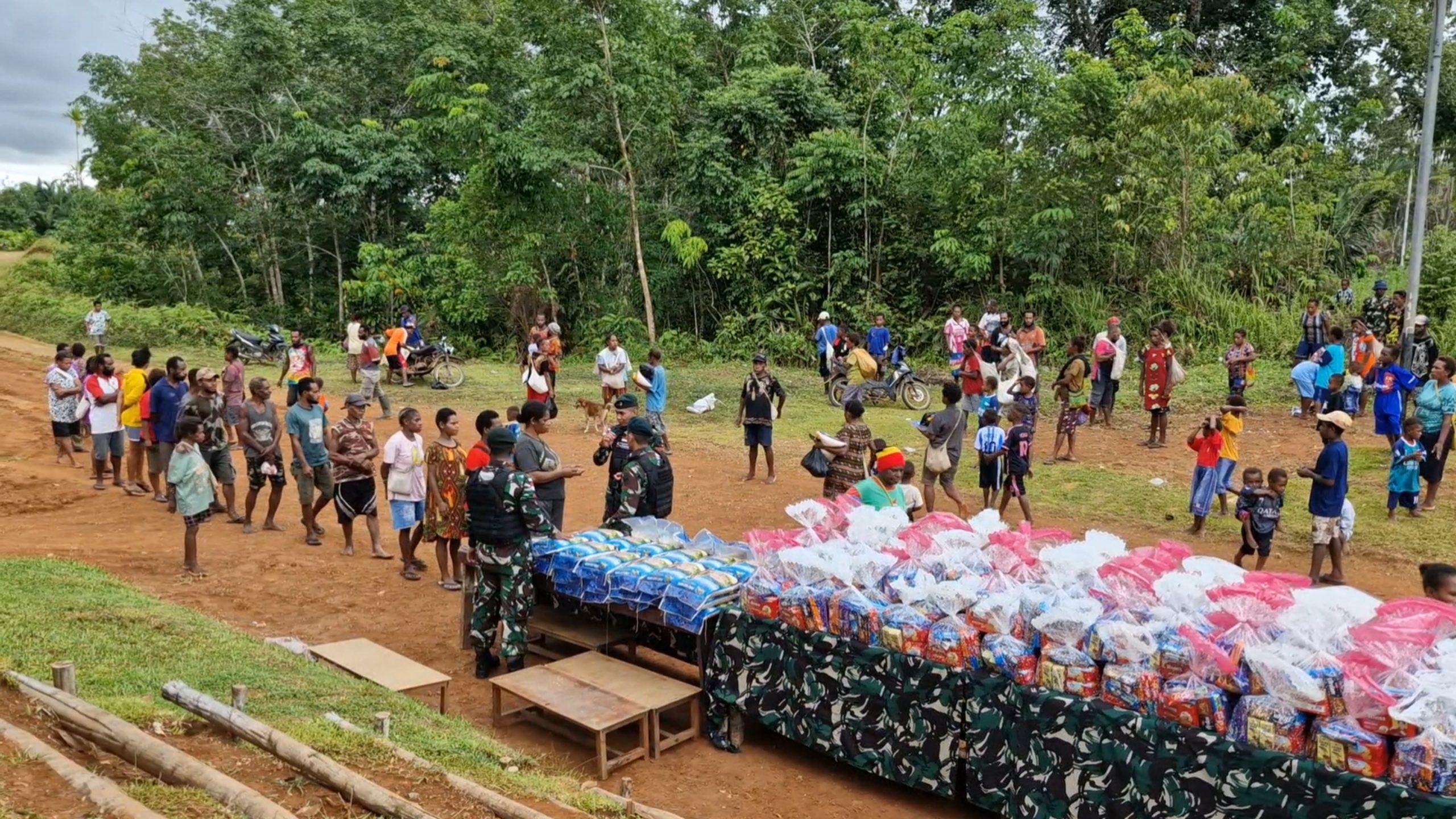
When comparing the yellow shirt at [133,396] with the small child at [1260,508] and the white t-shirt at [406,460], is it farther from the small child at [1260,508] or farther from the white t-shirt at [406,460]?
the small child at [1260,508]

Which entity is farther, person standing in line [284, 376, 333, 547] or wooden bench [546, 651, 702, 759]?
person standing in line [284, 376, 333, 547]

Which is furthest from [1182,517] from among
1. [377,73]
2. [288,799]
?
[377,73]

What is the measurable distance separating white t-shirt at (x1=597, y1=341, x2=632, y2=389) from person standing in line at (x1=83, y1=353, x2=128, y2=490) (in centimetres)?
609

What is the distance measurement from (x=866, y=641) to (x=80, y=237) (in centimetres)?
3467

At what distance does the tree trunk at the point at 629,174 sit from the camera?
21344mm

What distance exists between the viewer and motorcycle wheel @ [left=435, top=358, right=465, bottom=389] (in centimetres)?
1928

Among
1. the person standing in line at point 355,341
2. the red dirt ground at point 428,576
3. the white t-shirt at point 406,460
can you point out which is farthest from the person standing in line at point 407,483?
the person standing in line at point 355,341

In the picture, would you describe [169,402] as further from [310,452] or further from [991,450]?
[991,450]

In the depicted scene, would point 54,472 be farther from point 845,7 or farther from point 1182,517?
point 845,7

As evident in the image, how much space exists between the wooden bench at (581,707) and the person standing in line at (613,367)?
8974mm

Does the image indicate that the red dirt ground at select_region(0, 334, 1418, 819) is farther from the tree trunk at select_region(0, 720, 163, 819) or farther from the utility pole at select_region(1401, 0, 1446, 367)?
the tree trunk at select_region(0, 720, 163, 819)

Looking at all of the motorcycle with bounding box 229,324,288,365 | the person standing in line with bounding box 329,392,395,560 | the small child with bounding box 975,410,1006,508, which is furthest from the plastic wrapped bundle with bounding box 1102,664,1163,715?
the motorcycle with bounding box 229,324,288,365

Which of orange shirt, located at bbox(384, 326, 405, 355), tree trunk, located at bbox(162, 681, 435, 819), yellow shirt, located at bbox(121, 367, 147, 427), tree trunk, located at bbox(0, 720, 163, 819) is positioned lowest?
tree trunk, located at bbox(162, 681, 435, 819)

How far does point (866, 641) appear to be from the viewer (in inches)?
210
